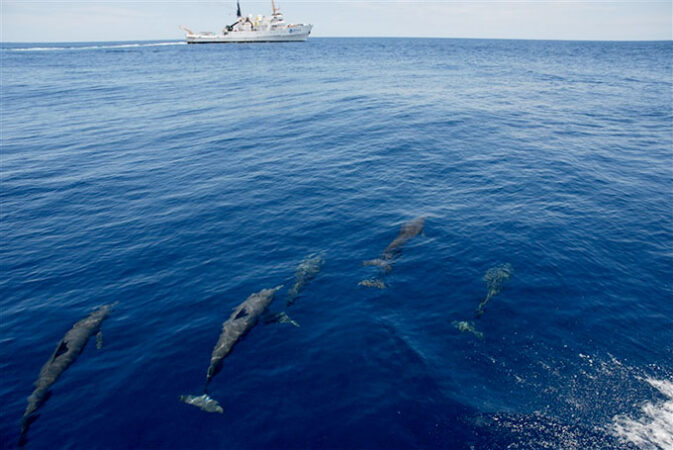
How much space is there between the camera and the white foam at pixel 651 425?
12312 mm

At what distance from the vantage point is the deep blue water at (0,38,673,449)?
13.5 metres

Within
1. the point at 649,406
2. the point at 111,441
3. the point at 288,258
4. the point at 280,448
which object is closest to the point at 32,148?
the point at 288,258

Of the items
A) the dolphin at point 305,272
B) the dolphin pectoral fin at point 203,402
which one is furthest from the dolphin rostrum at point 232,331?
the dolphin at point 305,272

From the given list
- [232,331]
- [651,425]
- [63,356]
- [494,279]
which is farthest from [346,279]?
[63,356]

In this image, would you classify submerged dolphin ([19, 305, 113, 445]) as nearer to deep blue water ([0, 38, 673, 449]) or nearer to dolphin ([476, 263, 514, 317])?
deep blue water ([0, 38, 673, 449])

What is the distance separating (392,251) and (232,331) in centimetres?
1138

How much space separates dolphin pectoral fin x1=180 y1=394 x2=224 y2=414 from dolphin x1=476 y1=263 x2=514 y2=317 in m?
13.3

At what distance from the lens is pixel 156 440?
41.9 feet

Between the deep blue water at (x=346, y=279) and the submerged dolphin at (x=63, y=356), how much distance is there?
1.28ft

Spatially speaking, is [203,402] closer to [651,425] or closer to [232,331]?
[232,331]

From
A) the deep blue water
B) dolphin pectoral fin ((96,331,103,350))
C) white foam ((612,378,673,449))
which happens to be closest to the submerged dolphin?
dolphin pectoral fin ((96,331,103,350))

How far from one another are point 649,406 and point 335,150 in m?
33.1

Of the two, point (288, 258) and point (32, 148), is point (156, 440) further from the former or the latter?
point (32, 148)

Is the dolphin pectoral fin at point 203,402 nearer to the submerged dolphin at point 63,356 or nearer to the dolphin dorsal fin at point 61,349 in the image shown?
the submerged dolphin at point 63,356
